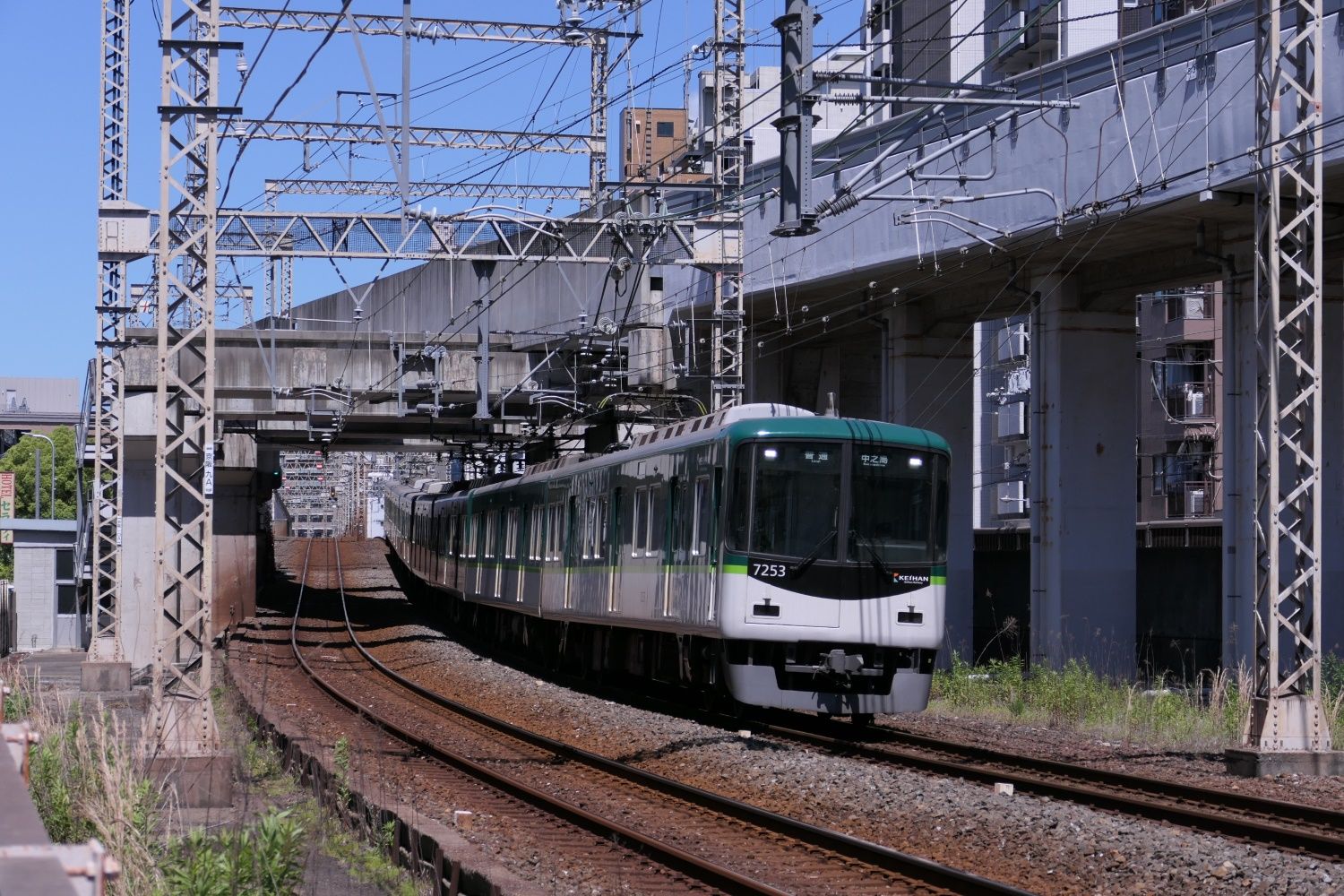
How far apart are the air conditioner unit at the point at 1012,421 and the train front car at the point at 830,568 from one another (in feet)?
92.5

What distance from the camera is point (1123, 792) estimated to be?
37.1 feet

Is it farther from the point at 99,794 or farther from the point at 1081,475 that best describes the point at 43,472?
the point at 99,794

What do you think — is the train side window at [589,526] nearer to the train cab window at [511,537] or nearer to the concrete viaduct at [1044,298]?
the concrete viaduct at [1044,298]

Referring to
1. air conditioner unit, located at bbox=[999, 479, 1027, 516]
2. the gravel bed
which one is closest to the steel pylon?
the gravel bed

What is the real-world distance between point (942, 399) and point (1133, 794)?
14322 mm

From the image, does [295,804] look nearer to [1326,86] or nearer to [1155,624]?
[1326,86]

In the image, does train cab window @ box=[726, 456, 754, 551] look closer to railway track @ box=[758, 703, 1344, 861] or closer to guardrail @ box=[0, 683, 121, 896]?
railway track @ box=[758, 703, 1344, 861]

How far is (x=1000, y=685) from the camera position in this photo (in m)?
19.2

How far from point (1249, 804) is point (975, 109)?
436 inches

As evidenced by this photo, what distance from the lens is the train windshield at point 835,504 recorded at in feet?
47.0

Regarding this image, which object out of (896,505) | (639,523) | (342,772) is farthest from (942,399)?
(342,772)

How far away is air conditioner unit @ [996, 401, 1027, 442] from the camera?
4259 cm

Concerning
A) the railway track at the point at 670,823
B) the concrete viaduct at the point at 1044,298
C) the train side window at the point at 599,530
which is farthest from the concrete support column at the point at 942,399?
the railway track at the point at 670,823

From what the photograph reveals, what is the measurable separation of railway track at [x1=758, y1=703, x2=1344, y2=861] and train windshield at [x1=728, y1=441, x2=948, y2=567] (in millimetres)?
1716
